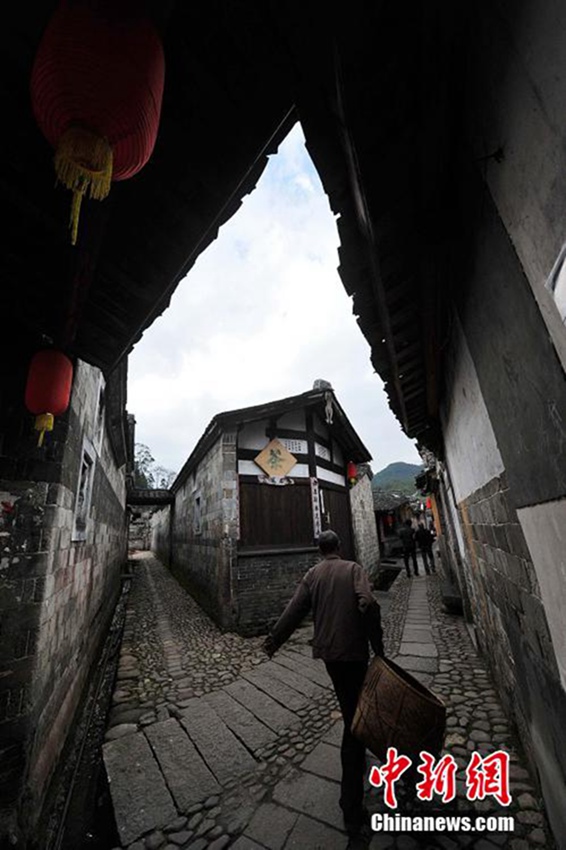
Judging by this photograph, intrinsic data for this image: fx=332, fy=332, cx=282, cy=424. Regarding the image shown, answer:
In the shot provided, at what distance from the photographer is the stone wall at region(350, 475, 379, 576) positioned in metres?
12.1

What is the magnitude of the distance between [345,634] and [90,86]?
355 cm

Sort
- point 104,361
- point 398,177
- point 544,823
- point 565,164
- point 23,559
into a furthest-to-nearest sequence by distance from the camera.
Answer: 1. point 104,361
2. point 23,559
3. point 544,823
4. point 398,177
5. point 565,164

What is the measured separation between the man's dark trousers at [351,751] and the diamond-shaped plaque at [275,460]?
5577 mm

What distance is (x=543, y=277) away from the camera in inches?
47.6

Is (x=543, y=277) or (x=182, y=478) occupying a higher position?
(x=182, y=478)

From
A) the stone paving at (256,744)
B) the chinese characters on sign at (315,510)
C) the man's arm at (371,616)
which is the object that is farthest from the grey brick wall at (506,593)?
the chinese characters on sign at (315,510)

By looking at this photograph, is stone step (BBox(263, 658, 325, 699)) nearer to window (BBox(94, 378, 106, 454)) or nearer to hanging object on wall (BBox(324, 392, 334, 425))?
window (BBox(94, 378, 106, 454))

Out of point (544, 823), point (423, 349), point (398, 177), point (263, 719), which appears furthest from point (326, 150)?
point (263, 719)

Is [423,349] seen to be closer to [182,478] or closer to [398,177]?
[398,177]

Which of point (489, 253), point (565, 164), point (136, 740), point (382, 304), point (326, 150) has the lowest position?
point (136, 740)

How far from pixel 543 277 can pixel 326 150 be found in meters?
1.28

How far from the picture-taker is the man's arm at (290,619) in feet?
9.93

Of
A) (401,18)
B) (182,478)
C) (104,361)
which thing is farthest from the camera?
(182,478)

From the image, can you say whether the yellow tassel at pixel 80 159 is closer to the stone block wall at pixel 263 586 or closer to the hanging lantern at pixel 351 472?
the stone block wall at pixel 263 586
